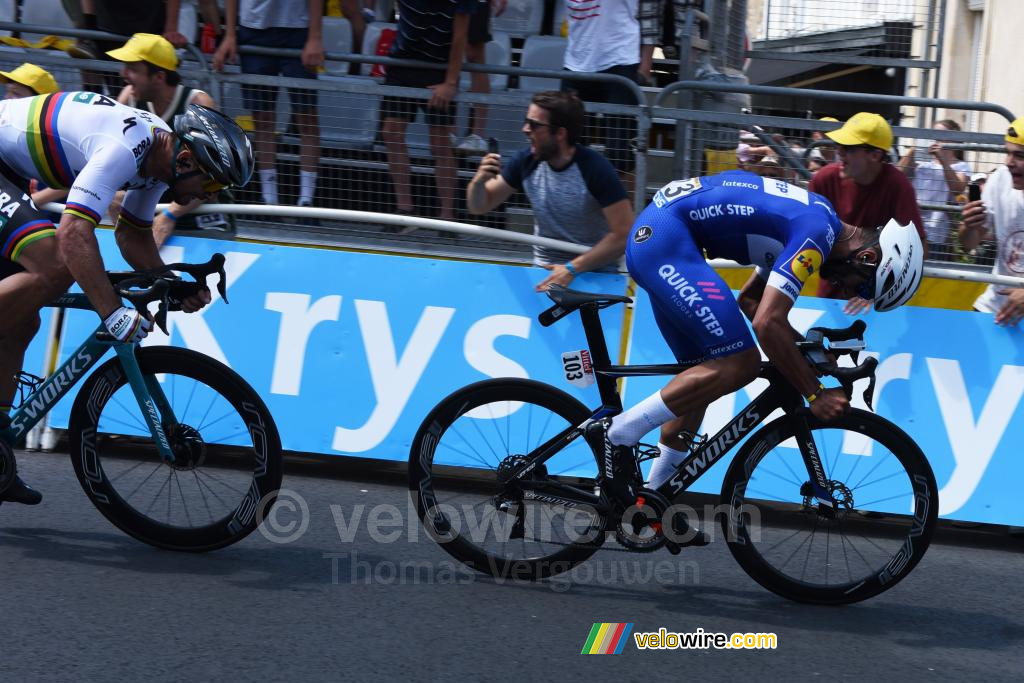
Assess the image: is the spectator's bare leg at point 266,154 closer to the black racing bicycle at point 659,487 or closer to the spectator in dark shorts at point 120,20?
the spectator in dark shorts at point 120,20

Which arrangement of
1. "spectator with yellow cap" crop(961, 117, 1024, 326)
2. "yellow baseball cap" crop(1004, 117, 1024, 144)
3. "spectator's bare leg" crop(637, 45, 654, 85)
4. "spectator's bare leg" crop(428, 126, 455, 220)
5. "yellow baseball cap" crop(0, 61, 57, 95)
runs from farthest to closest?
"spectator's bare leg" crop(637, 45, 654, 85)
"spectator's bare leg" crop(428, 126, 455, 220)
"yellow baseball cap" crop(0, 61, 57, 95)
"spectator with yellow cap" crop(961, 117, 1024, 326)
"yellow baseball cap" crop(1004, 117, 1024, 144)

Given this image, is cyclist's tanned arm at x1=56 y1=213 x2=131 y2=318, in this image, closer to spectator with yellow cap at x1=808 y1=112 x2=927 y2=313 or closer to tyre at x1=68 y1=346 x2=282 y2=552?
tyre at x1=68 y1=346 x2=282 y2=552

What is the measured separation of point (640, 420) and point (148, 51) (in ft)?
11.0

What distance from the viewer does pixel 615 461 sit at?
479 centimetres

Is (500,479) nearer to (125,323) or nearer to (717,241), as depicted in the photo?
(717,241)

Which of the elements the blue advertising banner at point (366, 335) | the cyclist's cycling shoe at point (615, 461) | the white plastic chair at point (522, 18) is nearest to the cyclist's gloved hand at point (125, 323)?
the cyclist's cycling shoe at point (615, 461)

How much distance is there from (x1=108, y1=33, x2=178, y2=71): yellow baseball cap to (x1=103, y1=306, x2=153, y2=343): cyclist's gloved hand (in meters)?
2.21

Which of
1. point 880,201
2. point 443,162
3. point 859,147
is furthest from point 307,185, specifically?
point 880,201

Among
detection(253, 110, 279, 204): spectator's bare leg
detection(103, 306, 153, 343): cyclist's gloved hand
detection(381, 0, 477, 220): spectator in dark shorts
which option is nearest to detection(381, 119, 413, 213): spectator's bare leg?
detection(381, 0, 477, 220): spectator in dark shorts

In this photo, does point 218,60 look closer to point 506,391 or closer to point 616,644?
point 506,391

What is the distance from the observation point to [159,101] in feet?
21.2

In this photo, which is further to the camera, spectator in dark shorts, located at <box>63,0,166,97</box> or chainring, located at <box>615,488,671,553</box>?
spectator in dark shorts, located at <box>63,0,166,97</box>

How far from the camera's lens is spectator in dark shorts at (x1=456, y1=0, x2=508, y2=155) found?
21.7 ft

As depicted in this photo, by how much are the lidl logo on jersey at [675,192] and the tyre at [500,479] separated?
848mm
